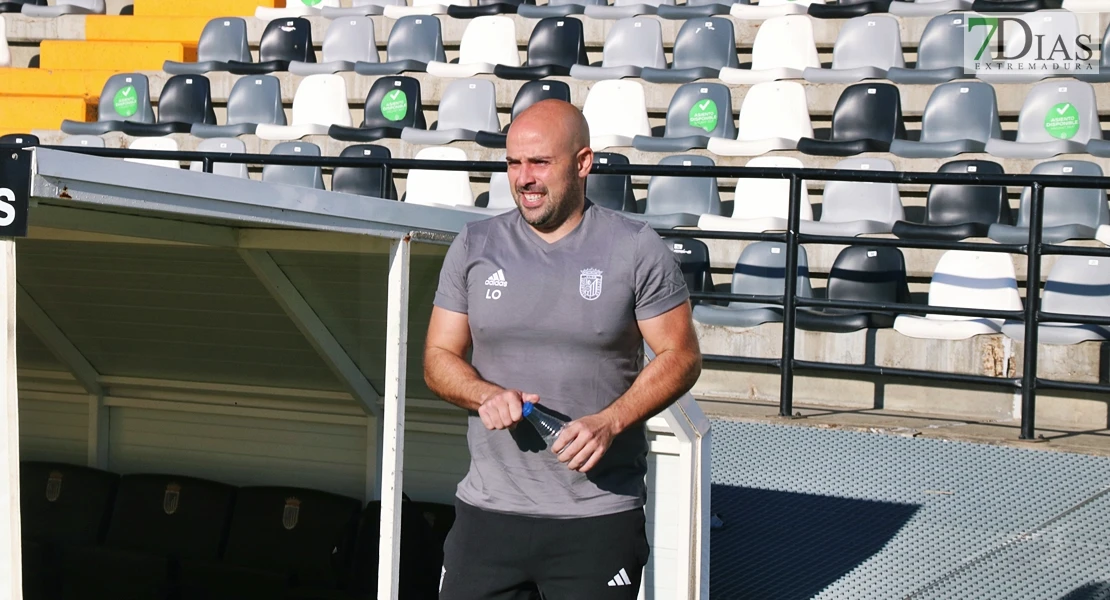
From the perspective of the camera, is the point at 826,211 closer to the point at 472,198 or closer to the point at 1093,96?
the point at 1093,96

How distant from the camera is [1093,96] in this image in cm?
811

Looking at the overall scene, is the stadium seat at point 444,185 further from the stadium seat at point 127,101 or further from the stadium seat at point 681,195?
the stadium seat at point 127,101

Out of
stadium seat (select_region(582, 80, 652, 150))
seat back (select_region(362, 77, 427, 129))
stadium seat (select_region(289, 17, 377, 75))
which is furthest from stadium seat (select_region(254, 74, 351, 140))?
stadium seat (select_region(582, 80, 652, 150))

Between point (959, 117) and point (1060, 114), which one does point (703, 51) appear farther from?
point (1060, 114)

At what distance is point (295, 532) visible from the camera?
505 centimetres

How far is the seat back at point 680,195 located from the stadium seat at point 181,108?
4364 mm

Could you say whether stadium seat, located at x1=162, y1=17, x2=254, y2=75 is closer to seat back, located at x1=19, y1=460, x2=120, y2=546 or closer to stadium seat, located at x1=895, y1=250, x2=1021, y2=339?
seat back, located at x1=19, y1=460, x2=120, y2=546

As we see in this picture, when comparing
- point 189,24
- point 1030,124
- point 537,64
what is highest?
point 189,24

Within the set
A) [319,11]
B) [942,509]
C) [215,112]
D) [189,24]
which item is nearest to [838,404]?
[942,509]

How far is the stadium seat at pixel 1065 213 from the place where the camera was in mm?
6930

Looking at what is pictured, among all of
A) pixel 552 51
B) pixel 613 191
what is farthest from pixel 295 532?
pixel 552 51

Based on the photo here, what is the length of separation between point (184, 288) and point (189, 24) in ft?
30.1

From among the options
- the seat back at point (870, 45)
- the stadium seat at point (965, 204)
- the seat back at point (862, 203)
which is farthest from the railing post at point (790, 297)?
the seat back at point (870, 45)

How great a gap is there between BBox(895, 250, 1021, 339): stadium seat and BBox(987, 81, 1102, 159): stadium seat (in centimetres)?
137
